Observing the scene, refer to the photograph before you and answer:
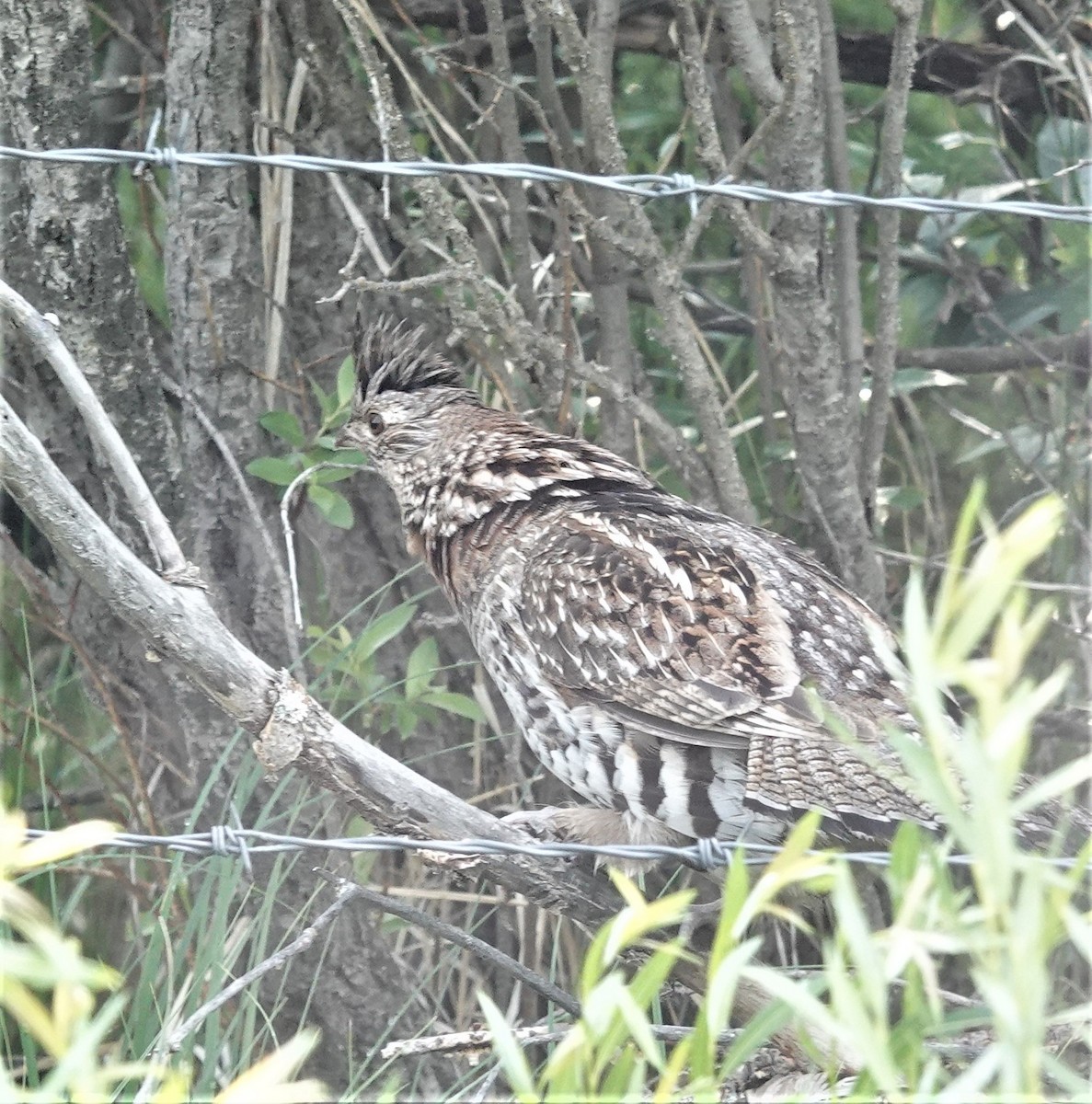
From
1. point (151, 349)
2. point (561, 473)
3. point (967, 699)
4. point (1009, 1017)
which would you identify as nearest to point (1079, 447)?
point (967, 699)

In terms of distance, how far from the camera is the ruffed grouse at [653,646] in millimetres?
2994

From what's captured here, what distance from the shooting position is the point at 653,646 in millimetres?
3162

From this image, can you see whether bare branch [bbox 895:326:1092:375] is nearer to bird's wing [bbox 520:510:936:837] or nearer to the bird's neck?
the bird's neck

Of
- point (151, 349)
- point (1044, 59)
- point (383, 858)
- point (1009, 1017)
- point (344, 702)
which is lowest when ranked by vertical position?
point (383, 858)

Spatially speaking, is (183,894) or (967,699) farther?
(967,699)

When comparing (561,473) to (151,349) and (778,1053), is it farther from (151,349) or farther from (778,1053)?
(778,1053)

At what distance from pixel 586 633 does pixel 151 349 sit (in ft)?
4.81

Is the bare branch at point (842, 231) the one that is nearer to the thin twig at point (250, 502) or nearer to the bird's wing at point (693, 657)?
the bird's wing at point (693, 657)

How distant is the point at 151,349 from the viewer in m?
3.83

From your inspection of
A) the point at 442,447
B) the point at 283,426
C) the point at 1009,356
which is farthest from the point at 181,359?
the point at 1009,356

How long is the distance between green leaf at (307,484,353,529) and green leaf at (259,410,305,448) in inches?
6.1

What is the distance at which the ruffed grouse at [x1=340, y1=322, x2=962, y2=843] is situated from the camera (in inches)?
118

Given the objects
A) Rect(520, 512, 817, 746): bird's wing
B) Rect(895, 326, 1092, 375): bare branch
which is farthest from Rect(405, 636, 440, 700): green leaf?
Rect(895, 326, 1092, 375): bare branch

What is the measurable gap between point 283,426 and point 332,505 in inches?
10.5
